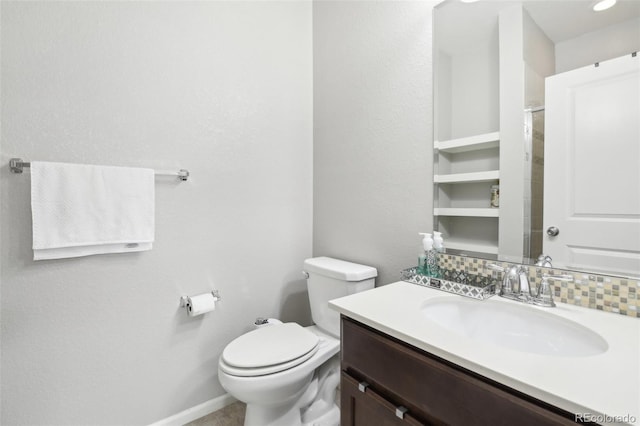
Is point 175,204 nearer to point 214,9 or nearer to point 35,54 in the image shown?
point 35,54

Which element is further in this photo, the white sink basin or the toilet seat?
the toilet seat

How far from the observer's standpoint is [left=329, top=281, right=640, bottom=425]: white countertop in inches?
19.6

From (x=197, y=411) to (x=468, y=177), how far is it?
1.79 m

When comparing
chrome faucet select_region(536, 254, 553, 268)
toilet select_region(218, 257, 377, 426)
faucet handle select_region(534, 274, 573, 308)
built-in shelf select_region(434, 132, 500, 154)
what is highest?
built-in shelf select_region(434, 132, 500, 154)

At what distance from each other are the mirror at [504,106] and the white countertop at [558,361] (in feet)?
0.73

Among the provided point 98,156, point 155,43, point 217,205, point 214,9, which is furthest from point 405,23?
point 98,156

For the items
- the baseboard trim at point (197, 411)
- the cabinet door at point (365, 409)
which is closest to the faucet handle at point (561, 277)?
the cabinet door at point (365, 409)

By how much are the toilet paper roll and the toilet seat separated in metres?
0.24

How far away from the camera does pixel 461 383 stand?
647 mm

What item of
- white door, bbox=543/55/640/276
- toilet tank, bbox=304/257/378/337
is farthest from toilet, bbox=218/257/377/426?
white door, bbox=543/55/640/276

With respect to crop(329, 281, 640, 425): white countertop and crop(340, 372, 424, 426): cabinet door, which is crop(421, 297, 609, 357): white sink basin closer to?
crop(329, 281, 640, 425): white countertop

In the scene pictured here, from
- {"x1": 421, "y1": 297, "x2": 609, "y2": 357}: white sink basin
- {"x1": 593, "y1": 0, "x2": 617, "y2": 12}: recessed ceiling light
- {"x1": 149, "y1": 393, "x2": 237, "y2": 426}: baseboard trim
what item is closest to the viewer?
{"x1": 421, "y1": 297, "x2": 609, "y2": 357}: white sink basin

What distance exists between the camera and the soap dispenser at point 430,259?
4.00 ft

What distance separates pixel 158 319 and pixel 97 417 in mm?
456
